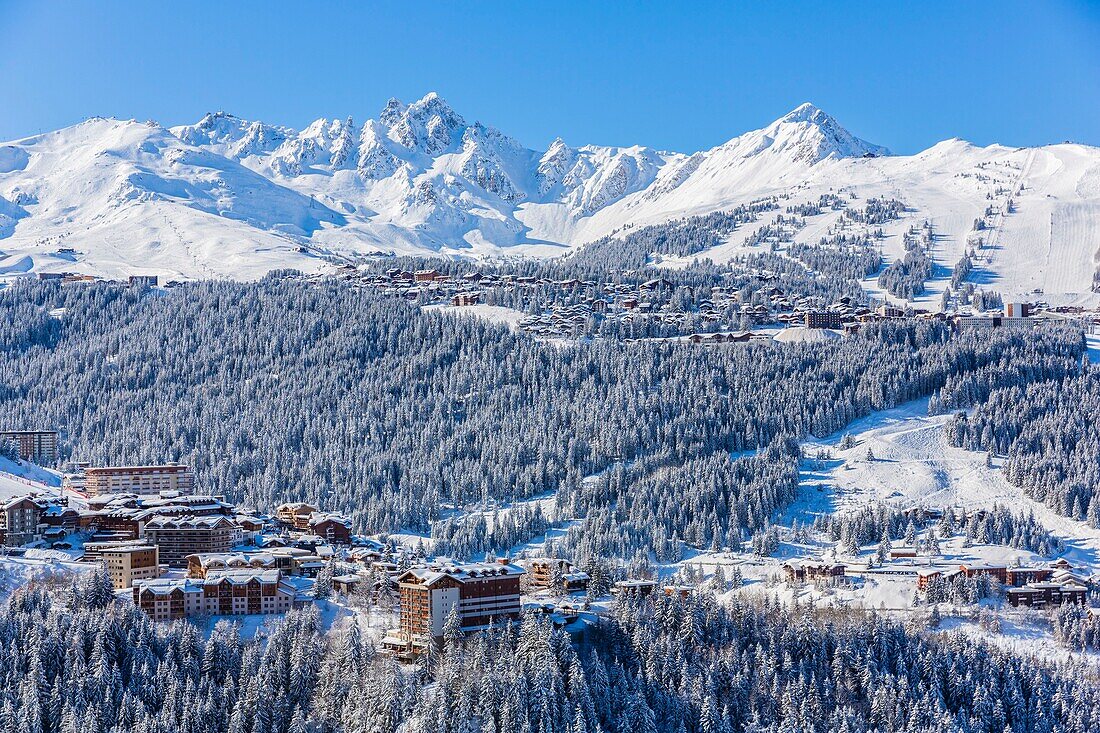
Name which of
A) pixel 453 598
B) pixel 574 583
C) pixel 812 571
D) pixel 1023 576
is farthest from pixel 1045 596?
pixel 453 598

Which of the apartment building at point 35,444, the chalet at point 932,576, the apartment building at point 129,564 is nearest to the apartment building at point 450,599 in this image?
the apartment building at point 129,564

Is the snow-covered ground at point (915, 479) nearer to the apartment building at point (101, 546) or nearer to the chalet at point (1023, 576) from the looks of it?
the chalet at point (1023, 576)

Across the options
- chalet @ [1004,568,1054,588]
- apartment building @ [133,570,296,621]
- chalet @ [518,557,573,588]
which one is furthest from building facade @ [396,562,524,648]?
chalet @ [1004,568,1054,588]

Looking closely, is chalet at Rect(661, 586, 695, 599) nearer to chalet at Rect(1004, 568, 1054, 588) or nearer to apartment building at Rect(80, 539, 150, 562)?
chalet at Rect(1004, 568, 1054, 588)

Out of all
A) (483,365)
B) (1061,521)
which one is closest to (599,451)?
(483,365)

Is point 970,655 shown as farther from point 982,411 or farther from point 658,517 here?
point 982,411

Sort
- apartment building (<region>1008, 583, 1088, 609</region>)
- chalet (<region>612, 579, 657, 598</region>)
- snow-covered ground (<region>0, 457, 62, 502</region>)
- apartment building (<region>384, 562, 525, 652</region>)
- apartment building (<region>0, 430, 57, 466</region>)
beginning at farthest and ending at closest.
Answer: apartment building (<region>0, 430, 57, 466</region>), snow-covered ground (<region>0, 457, 62, 502</region>), apartment building (<region>1008, 583, 1088, 609</region>), chalet (<region>612, 579, 657, 598</region>), apartment building (<region>384, 562, 525, 652</region>)
